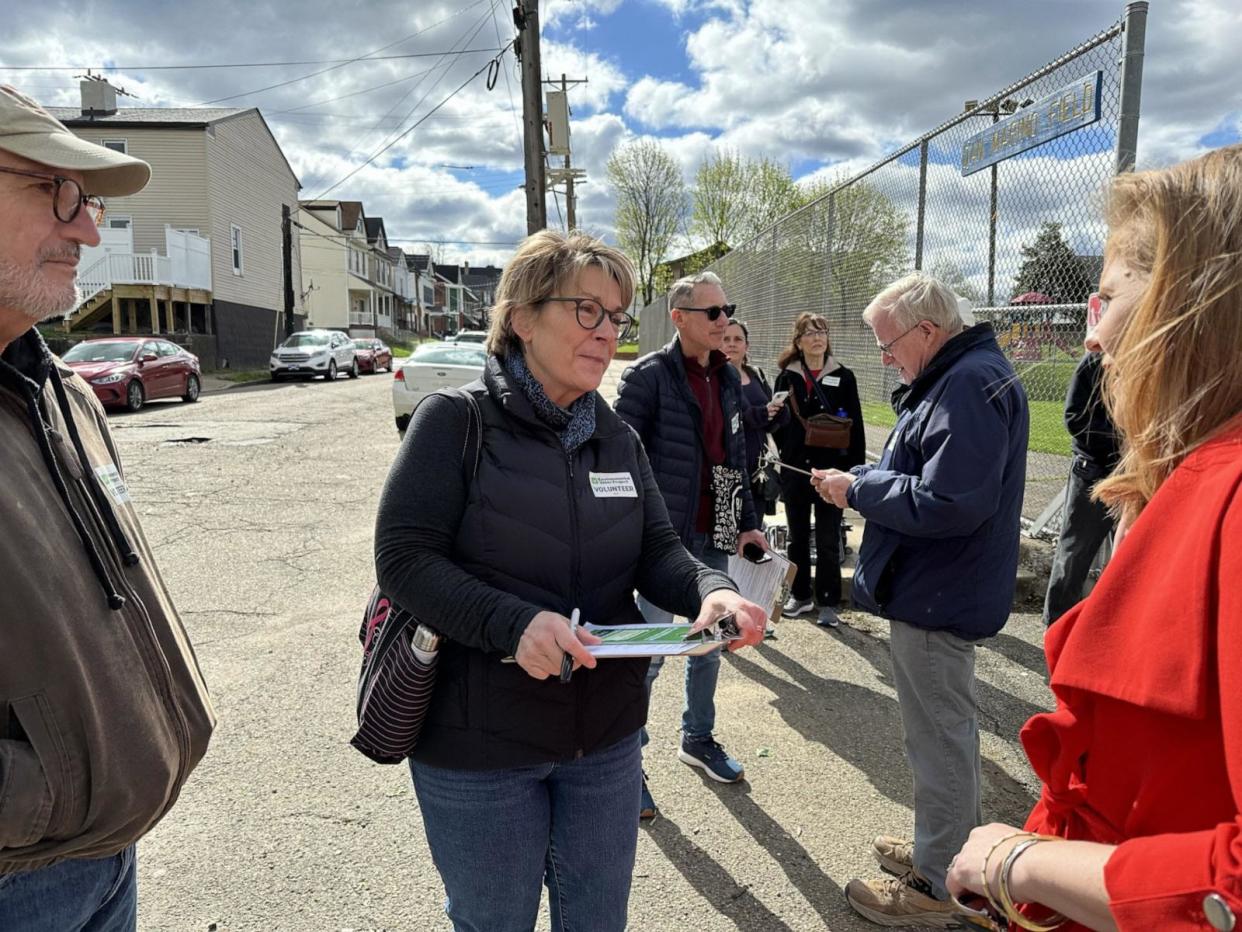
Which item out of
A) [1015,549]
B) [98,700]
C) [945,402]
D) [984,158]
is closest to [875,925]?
[1015,549]

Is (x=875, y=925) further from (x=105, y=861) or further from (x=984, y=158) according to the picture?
(x=984, y=158)

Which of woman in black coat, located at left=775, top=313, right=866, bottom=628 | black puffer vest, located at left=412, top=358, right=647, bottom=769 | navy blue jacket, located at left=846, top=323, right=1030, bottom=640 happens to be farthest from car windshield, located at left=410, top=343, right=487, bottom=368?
black puffer vest, located at left=412, top=358, right=647, bottom=769

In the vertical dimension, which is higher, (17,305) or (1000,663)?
(17,305)

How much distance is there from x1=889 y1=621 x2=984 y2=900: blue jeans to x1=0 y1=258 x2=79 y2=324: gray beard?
2.50 m

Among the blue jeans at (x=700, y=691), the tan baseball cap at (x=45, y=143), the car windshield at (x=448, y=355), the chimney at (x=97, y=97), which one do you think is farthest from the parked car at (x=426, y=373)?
the chimney at (x=97, y=97)

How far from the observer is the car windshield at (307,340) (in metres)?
27.6

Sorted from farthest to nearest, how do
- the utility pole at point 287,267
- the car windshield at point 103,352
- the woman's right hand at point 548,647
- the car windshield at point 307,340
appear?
the utility pole at point 287,267 → the car windshield at point 307,340 → the car windshield at point 103,352 → the woman's right hand at point 548,647

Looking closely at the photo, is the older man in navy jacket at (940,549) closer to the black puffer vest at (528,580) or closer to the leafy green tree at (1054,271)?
the black puffer vest at (528,580)

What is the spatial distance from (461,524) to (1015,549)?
6.27 ft

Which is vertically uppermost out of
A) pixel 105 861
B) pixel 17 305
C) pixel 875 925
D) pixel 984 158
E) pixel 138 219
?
pixel 138 219

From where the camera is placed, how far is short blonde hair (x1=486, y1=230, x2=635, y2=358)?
2.04 metres

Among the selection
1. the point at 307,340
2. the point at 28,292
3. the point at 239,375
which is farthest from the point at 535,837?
the point at 239,375

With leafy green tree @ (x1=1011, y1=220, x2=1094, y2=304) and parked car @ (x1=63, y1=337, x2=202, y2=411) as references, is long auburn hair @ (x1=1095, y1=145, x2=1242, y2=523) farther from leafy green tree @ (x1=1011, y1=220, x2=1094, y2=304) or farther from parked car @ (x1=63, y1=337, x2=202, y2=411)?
parked car @ (x1=63, y1=337, x2=202, y2=411)

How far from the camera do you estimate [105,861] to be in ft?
5.21
